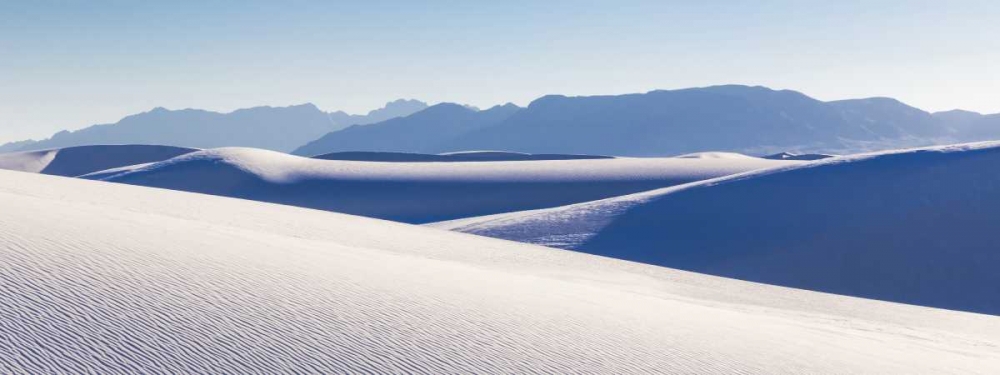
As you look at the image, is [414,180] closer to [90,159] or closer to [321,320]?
[321,320]

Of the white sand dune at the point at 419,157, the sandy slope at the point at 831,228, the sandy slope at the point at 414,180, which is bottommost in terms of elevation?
the sandy slope at the point at 831,228

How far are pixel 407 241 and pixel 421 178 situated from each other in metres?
37.9

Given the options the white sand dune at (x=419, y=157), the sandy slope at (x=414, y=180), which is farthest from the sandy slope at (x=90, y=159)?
the sandy slope at (x=414, y=180)

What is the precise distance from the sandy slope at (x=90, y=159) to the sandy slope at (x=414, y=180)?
40334 millimetres

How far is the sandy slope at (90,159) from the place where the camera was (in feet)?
324

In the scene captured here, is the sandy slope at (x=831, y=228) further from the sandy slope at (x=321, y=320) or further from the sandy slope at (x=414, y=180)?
the sandy slope at (x=321, y=320)

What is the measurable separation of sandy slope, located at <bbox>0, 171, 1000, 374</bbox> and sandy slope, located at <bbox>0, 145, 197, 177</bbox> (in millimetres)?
95875

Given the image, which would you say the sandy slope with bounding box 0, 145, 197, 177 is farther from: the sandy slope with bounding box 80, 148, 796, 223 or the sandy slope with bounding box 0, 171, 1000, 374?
the sandy slope with bounding box 0, 171, 1000, 374

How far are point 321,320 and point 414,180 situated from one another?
4765cm

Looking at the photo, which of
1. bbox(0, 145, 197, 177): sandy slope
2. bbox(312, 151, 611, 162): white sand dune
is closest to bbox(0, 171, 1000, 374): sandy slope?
bbox(312, 151, 611, 162): white sand dune

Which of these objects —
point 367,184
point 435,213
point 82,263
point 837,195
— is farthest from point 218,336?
point 367,184

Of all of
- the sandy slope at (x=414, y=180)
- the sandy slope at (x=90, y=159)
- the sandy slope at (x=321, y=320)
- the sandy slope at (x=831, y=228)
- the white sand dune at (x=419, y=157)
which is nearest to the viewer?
the sandy slope at (x=321, y=320)

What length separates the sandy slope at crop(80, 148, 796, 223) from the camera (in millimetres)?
46812

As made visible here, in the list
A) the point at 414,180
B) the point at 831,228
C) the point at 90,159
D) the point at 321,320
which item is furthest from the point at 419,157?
the point at 321,320
